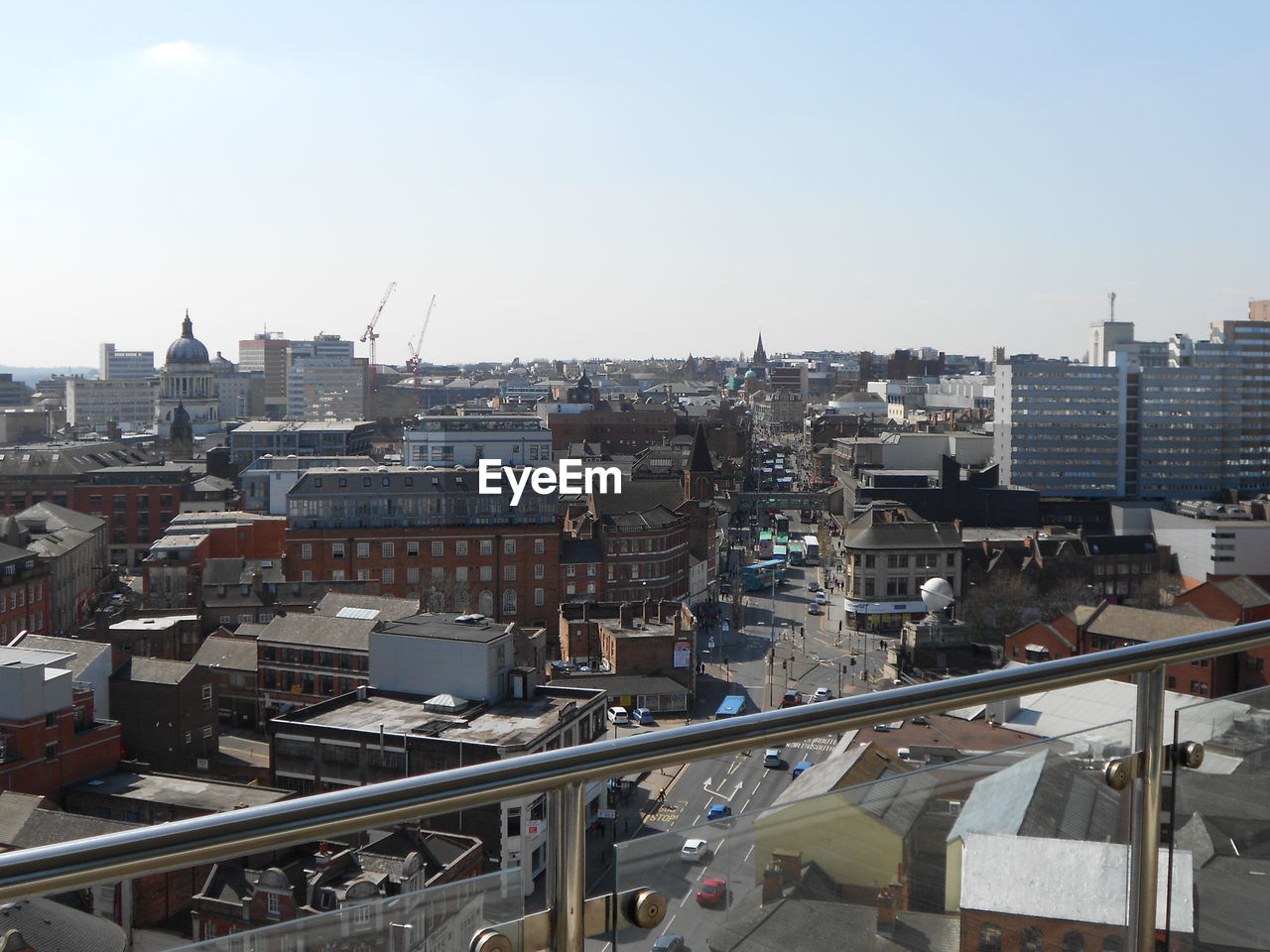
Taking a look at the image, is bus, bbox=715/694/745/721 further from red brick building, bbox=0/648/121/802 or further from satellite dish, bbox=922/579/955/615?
red brick building, bbox=0/648/121/802

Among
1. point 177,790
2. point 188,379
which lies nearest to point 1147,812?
point 177,790

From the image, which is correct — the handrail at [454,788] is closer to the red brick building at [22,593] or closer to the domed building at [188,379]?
the red brick building at [22,593]

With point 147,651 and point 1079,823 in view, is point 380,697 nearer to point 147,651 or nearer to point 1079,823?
point 147,651

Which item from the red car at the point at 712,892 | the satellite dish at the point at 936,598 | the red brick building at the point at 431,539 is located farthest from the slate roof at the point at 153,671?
the red car at the point at 712,892

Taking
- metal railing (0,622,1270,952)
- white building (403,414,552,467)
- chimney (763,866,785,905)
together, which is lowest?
white building (403,414,552,467)

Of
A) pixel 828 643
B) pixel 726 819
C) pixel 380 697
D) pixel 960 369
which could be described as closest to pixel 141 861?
pixel 726 819

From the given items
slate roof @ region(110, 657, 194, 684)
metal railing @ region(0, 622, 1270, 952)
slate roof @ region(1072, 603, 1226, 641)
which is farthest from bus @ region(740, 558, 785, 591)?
metal railing @ region(0, 622, 1270, 952)
